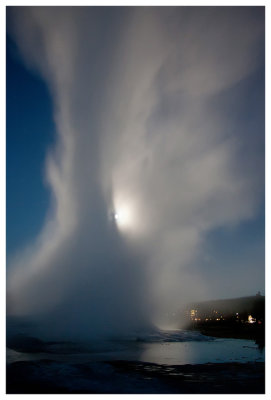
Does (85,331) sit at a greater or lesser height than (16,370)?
lesser

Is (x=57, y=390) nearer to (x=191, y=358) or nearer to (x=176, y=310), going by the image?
(x=191, y=358)

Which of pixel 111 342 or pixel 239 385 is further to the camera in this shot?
pixel 111 342

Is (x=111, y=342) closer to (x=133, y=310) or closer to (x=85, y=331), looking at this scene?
(x=85, y=331)

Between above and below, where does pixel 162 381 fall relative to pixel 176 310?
above

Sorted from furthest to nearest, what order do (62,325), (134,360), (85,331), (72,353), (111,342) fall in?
1. (62,325)
2. (85,331)
3. (111,342)
4. (72,353)
5. (134,360)

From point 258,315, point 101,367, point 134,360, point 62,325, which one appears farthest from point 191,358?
point 258,315

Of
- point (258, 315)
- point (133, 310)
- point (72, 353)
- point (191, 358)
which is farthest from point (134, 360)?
point (258, 315)

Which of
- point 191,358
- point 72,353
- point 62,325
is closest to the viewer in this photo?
point 191,358

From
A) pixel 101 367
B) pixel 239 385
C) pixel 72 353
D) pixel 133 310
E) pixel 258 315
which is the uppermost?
pixel 239 385
